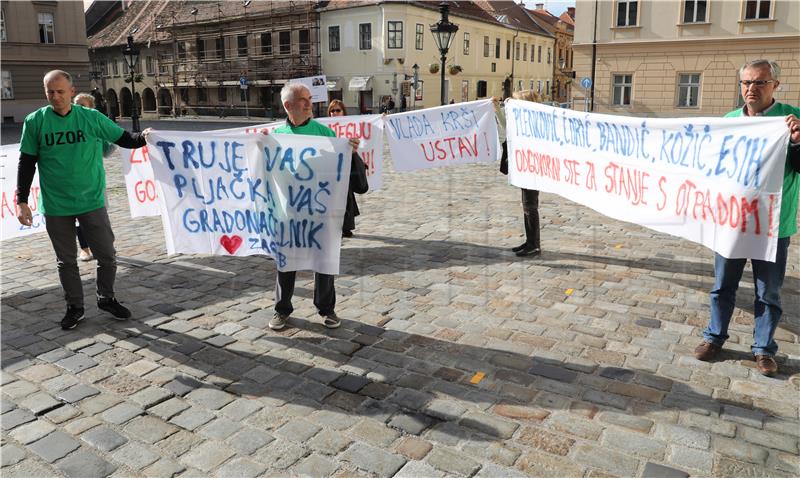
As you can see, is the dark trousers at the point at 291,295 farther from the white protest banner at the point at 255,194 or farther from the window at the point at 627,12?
the window at the point at 627,12

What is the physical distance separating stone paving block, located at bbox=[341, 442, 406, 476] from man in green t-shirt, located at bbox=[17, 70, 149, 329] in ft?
10.4

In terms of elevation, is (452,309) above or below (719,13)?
below

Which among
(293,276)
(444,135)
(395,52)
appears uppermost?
(395,52)

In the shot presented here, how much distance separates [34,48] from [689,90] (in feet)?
138

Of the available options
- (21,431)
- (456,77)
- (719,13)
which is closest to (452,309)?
(21,431)

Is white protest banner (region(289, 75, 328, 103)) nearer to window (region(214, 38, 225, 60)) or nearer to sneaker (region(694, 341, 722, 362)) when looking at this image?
sneaker (region(694, 341, 722, 362))

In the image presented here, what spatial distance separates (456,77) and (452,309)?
5089 centimetres

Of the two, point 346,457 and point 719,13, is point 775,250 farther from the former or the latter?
point 719,13

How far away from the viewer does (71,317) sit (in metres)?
5.43

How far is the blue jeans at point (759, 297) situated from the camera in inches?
173

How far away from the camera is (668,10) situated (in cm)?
3612

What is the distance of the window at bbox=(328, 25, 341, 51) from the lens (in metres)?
50.4

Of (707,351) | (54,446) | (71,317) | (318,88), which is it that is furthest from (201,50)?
(707,351)

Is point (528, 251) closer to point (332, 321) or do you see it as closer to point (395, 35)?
point (332, 321)
